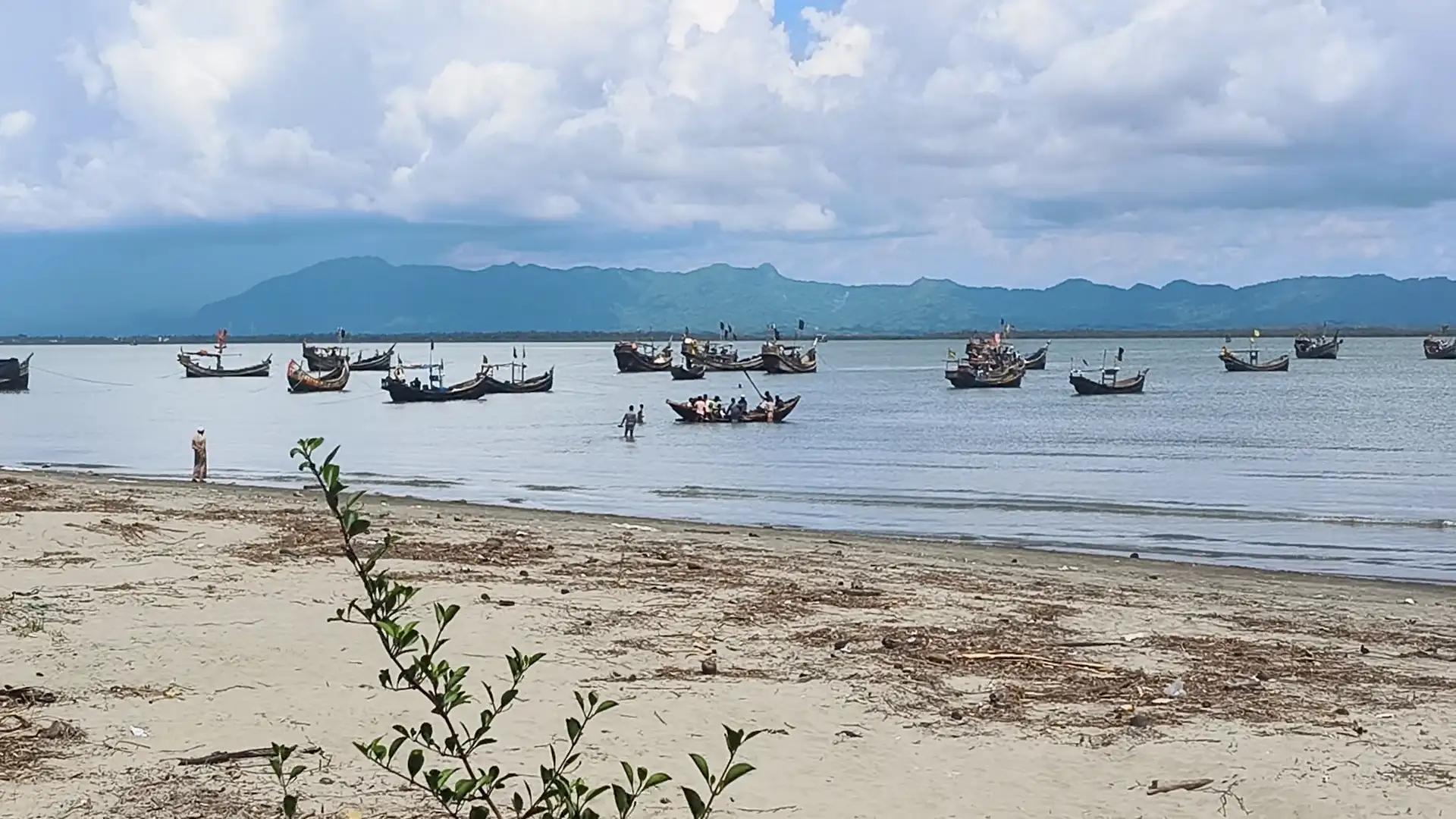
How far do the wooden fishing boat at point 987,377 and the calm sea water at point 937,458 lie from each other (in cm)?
75

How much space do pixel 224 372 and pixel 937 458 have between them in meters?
80.3

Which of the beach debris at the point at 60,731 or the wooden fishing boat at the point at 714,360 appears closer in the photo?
the beach debris at the point at 60,731

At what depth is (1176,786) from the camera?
6.38 metres

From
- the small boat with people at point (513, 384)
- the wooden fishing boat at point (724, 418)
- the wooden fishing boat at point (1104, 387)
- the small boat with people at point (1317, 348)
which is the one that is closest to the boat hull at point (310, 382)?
the small boat with people at point (513, 384)

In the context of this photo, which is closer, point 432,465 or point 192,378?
point 432,465

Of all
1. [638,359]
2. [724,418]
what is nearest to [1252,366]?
[638,359]

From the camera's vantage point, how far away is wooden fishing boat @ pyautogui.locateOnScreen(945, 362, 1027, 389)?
81250 millimetres

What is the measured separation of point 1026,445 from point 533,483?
17054 millimetres

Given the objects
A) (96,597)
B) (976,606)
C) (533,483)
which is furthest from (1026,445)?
(96,597)

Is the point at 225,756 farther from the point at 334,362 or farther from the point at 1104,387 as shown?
the point at 334,362

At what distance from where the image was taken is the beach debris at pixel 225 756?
622 cm

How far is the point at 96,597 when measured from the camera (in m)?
9.74

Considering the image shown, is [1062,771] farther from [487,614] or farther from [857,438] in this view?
[857,438]

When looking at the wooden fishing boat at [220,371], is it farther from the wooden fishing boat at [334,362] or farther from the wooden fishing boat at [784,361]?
the wooden fishing boat at [784,361]
